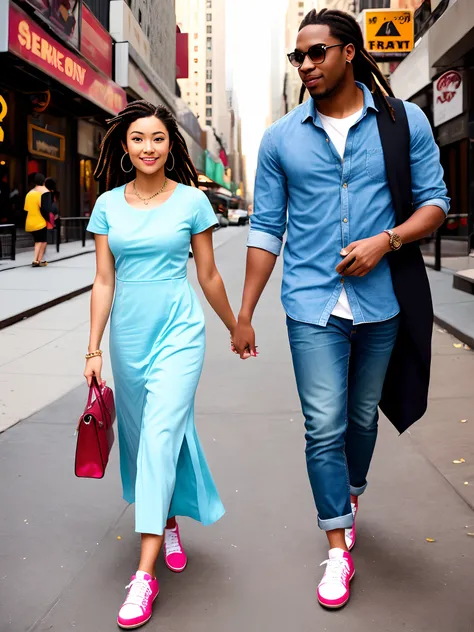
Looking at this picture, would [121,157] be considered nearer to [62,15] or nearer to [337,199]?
[337,199]

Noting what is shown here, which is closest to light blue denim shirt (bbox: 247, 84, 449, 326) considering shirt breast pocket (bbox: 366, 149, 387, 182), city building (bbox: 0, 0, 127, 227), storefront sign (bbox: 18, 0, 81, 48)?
shirt breast pocket (bbox: 366, 149, 387, 182)

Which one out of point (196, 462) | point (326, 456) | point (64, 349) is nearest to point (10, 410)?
point (64, 349)

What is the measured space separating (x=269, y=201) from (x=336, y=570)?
1.47 meters

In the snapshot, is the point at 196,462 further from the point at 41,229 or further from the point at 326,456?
the point at 41,229

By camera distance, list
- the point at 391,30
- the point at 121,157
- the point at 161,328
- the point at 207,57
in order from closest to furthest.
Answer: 1. the point at 161,328
2. the point at 121,157
3. the point at 391,30
4. the point at 207,57

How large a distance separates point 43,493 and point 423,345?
7.26 feet

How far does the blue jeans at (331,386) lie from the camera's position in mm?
2998

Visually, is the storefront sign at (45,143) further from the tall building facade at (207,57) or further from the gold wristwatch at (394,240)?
the tall building facade at (207,57)

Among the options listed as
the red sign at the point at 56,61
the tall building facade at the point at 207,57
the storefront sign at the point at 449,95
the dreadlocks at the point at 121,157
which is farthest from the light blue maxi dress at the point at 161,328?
the tall building facade at the point at 207,57

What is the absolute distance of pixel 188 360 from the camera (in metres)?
3.11

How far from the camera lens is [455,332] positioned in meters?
9.34

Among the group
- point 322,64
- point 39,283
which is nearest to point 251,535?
point 322,64

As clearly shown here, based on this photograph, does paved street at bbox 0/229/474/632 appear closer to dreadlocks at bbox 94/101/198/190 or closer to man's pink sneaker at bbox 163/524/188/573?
man's pink sneaker at bbox 163/524/188/573

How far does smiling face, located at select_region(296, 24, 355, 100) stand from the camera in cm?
296
